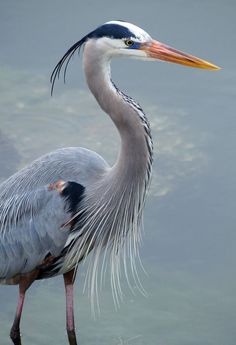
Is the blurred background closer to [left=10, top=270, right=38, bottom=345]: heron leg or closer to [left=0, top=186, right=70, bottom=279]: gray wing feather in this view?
[left=10, top=270, right=38, bottom=345]: heron leg

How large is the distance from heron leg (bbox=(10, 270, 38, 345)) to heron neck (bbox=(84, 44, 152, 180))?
2.54ft

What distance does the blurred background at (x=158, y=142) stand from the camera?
441 cm

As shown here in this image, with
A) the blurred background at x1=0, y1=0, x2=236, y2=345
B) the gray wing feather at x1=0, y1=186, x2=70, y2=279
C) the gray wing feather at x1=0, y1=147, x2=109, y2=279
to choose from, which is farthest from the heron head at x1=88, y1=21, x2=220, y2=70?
the blurred background at x1=0, y1=0, x2=236, y2=345

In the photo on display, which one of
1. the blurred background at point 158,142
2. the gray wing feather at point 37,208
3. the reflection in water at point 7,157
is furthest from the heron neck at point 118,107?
the reflection in water at point 7,157

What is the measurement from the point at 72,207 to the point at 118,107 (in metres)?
0.55

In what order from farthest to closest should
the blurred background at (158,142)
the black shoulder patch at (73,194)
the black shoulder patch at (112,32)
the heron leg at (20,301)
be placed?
the blurred background at (158,142), the heron leg at (20,301), the black shoulder patch at (73,194), the black shoulder patch at (112,32)

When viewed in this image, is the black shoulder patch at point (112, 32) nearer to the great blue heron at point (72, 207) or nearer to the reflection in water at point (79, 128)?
the great blue heron at point (72, 207)

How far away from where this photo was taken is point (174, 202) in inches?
211

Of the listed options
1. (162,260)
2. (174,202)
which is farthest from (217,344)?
(174,202)

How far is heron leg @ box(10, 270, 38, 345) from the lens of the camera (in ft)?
13.6

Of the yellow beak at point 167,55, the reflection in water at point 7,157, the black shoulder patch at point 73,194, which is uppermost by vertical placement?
the yellow beak at point 167,55

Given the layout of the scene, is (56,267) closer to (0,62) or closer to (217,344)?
(217,344)

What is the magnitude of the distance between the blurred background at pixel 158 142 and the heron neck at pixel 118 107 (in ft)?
3.18

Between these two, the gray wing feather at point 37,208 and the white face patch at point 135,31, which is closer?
the white face patch at point 135,31
